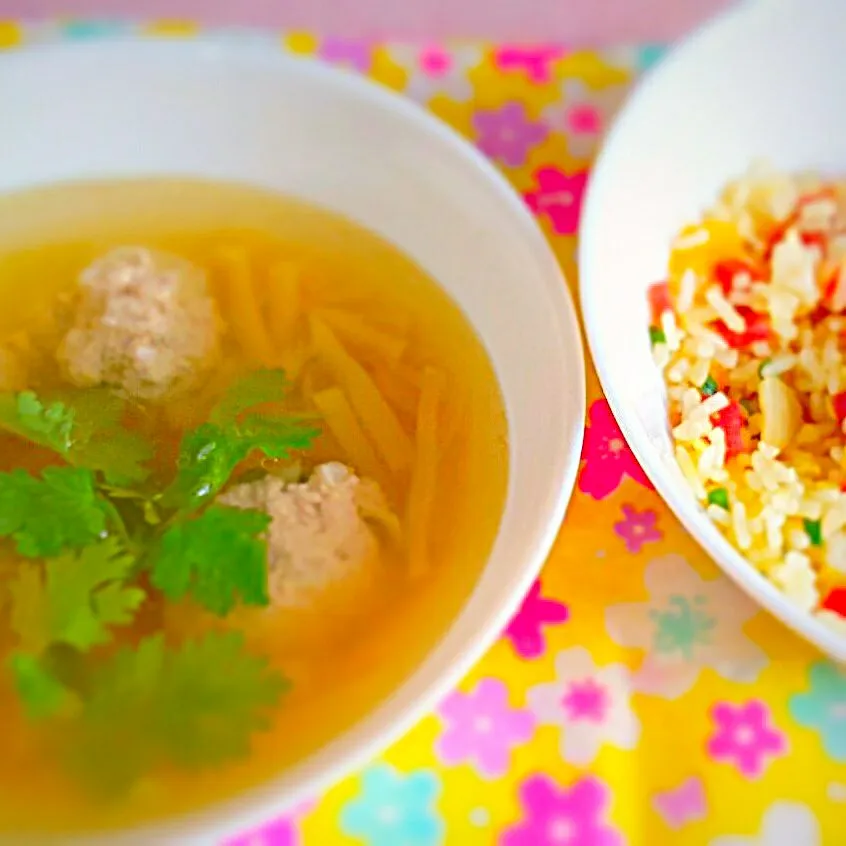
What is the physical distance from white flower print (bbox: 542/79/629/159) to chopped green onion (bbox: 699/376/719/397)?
1.34 ft

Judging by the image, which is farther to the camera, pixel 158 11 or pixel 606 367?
pixel 158 11

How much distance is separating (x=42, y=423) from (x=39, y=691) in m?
0.25

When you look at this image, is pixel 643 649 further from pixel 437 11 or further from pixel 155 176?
pixel 437 11

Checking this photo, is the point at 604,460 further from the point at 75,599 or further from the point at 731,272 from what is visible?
the point at 75,599

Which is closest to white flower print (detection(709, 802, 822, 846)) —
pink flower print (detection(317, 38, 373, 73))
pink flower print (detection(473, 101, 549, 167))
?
pink flower print (detection(473, 101, 549, 167))

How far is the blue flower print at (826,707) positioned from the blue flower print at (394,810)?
0.35m

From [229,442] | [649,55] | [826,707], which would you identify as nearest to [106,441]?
[229,442]

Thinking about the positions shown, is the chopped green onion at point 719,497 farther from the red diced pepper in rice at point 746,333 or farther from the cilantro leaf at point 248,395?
the cilantro leaf at point 248,395

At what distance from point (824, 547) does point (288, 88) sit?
78cm

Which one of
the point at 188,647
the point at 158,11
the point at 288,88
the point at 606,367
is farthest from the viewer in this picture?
the point at 158,11

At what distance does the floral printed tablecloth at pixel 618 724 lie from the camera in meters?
0.82

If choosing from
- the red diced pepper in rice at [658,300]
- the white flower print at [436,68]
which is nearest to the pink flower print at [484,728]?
the red diced pepper in rice at [658,300]

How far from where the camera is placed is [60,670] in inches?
31.1

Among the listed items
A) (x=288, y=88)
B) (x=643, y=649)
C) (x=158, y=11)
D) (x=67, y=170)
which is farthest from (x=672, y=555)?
(x=158, y=11)
